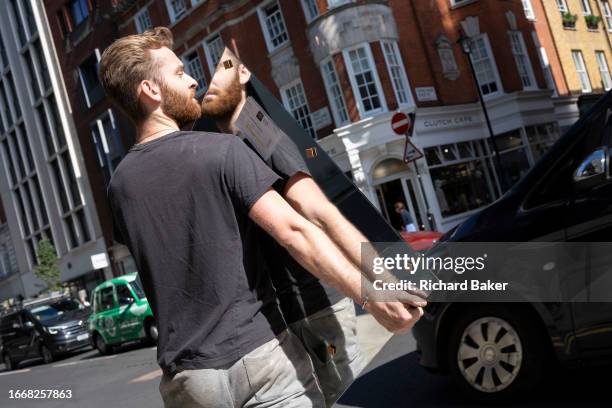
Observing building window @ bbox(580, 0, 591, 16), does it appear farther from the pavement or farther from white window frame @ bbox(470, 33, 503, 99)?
the pavement

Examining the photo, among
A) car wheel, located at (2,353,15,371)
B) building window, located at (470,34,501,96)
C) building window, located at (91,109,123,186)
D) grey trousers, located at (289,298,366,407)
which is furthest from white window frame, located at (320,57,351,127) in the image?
grey trousers, located at (289,298,366,407)

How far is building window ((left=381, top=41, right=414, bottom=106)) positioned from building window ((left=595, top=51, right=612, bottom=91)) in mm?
13386

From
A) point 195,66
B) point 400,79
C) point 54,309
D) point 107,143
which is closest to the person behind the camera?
point 54,309

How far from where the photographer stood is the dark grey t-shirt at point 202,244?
1793mm

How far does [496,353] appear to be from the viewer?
4.38m

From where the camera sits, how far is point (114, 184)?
200cm

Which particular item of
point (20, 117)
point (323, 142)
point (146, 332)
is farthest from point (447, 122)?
point (20, 117)

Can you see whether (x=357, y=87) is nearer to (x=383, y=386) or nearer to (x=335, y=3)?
(x=335, y=3)

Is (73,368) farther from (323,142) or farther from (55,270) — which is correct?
(55,270)

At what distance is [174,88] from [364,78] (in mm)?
21001

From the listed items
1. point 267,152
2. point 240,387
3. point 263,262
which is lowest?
point 240,387

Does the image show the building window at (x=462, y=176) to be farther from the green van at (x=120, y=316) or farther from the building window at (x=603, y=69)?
the green van at (x=120, y=316)

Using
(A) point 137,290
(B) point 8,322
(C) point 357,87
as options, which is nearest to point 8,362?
(B) point 8,322

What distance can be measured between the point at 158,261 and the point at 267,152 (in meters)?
0.45
